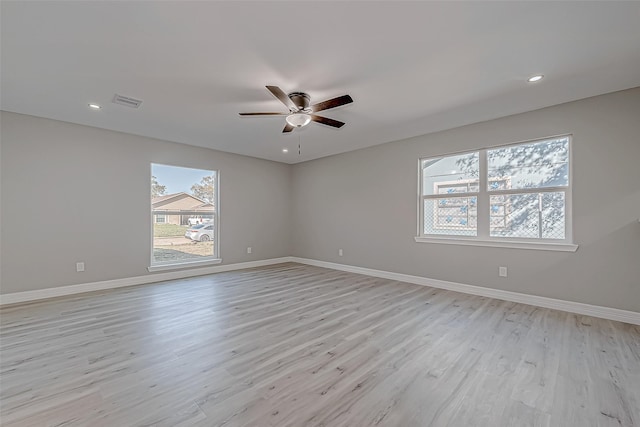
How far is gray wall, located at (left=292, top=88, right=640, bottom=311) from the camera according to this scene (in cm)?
300

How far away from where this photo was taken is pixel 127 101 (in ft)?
10.6

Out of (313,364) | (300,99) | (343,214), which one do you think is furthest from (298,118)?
(343,214)

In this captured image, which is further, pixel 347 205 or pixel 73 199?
pixel 347 205

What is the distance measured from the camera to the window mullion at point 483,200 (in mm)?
3969

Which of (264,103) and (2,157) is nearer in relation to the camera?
(264,103)

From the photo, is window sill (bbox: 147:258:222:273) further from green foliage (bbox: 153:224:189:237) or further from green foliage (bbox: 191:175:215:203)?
green foliage (bbox: 191:175:215:203)

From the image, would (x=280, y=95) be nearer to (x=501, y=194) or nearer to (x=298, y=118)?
(x=298, y=118)

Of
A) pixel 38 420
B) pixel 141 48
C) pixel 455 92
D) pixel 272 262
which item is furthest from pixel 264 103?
pixel 272 262

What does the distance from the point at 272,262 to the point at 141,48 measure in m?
4.93

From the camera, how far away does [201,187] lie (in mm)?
5402

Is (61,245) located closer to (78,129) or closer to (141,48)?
(78,129)

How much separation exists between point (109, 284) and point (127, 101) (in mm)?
2853

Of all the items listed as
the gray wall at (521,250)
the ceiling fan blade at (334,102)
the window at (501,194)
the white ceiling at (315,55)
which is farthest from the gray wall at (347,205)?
the ceiling fan blade at (334,102)

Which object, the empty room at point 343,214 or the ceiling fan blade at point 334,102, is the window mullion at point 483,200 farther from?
the ceiling fan blade at point 334,102
